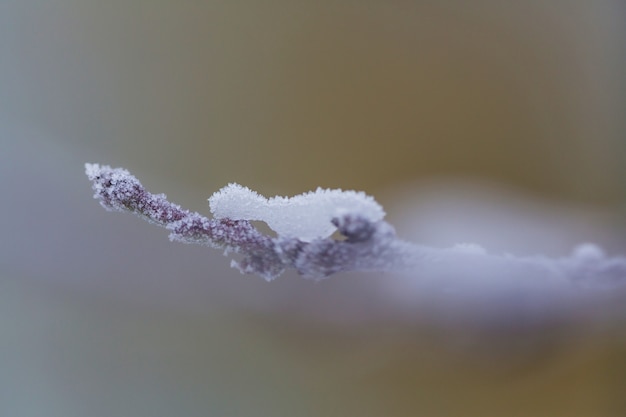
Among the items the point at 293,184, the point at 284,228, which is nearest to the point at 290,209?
the point at 284,228

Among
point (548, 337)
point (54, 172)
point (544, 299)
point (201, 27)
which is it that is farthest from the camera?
point (201, 27)

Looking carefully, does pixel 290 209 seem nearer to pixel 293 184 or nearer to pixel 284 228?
pixel 284 228

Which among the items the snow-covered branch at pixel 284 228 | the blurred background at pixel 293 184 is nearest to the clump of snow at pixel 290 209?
the snow-covered branch at pixel 284 228

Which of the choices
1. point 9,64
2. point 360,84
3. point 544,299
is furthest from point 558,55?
point 9,64

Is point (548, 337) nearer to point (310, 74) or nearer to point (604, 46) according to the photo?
point (310, 74)

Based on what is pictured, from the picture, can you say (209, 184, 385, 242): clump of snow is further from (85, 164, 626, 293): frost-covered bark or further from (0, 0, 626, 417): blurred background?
(0, 0, 626, 417): blurred background
